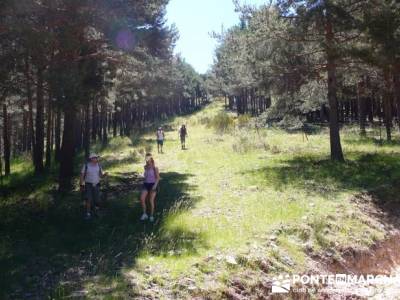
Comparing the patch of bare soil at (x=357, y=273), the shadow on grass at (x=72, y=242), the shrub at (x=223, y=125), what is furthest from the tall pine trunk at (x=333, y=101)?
the shrub at (x=223, y=125)

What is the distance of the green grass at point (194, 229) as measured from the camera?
326 inches

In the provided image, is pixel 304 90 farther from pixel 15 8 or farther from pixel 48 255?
pixel 48 255

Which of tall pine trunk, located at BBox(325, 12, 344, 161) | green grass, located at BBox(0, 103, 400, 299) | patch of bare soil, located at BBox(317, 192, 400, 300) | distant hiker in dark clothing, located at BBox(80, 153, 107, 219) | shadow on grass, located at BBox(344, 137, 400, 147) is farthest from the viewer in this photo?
shadow on grass, located at BBox(344, 137, 400, 147)

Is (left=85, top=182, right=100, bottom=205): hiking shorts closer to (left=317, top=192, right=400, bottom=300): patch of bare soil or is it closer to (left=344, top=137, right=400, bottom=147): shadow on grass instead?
(left=317, top=192, right=400, bottom=300): patch of bare soil

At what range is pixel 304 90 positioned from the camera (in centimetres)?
2312

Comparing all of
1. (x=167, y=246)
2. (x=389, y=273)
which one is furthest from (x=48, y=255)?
(x=389, y=273)

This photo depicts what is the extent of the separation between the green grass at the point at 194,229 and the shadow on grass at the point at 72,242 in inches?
1.2

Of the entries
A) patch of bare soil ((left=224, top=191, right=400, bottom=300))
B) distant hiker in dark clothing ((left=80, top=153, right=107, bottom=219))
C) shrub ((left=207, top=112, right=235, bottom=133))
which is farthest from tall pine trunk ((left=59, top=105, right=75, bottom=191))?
shrub ((left=207, top=112, right=235, bottom=133))

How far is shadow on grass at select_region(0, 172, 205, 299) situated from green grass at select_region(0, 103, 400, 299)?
0.03 m

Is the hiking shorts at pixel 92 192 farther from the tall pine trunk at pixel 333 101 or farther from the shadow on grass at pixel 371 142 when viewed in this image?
the shadow on grass at pixel 371 142

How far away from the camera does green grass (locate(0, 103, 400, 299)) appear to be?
8.27 metres

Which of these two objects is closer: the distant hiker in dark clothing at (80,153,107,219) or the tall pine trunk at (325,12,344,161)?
the distant hiker in dark clothing at (80,153,107,219)

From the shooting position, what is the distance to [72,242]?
10523mm

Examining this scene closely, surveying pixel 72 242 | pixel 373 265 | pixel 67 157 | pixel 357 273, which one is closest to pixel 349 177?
pixel 373 265
